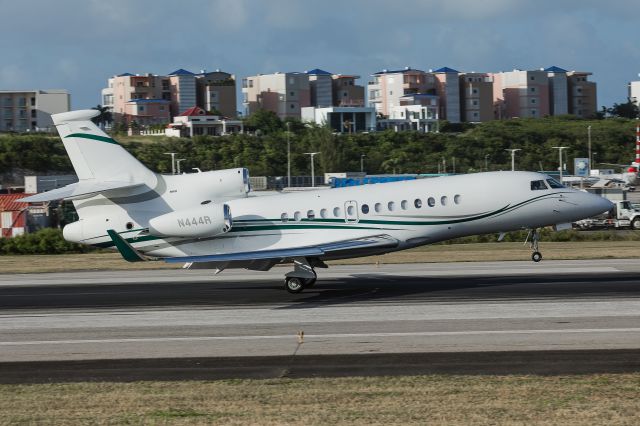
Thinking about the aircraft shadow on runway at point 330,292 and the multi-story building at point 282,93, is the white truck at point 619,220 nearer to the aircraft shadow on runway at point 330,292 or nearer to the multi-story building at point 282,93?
the aircraft shadow on runway at point 330,292

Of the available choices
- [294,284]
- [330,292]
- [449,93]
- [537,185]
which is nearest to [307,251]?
[294,284]

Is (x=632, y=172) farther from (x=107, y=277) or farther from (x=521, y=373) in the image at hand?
(x=521, y=373)

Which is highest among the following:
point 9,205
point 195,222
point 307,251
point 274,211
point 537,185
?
point 537,185

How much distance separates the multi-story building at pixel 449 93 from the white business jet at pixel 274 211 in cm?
16316

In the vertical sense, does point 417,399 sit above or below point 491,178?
below

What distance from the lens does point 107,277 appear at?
114 feet

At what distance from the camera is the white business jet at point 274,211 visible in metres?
27.5

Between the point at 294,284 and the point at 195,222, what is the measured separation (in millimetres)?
3367

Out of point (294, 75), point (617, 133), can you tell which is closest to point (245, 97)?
point (294, 75)

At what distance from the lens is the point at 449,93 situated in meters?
191

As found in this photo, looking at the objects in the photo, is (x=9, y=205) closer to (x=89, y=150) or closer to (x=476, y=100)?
(x=89, y=150)

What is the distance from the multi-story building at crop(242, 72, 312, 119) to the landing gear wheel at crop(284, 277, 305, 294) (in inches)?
6073

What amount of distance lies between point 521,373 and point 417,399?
101 inches

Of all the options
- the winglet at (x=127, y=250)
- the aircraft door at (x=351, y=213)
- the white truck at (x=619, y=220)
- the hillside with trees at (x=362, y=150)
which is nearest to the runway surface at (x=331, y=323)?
the winglet at (x=127, y=250)
